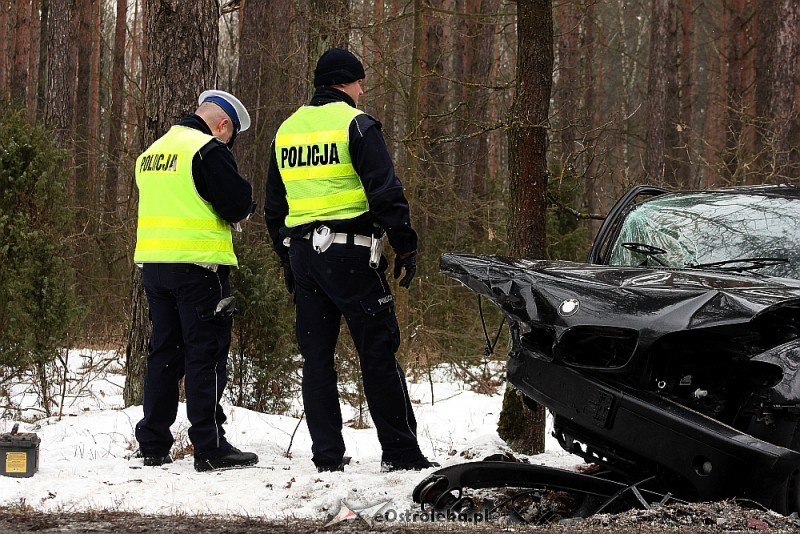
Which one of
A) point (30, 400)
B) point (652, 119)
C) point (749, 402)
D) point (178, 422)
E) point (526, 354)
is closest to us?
point (749, 402)

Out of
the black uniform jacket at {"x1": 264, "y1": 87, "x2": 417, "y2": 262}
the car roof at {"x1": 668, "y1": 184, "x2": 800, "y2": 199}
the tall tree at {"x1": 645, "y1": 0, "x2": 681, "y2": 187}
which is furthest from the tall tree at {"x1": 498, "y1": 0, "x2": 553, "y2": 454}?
the tall tree at {"x1": 645, "y1": 0, "x2": 681, "y2": 187}

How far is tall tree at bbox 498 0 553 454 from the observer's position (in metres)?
6.31

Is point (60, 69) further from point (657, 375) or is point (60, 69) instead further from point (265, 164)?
point (657, 375)

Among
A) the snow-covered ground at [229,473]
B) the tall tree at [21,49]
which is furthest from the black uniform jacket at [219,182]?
the tall tree at [21,49]

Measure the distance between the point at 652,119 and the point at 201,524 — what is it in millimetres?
16284

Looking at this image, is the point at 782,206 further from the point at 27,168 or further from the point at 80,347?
the point at 80,347

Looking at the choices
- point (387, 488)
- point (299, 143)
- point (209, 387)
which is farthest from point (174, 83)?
point (387, 488)

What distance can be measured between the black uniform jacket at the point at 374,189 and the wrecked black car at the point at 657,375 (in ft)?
1.43

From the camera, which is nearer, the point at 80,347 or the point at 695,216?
the point at 695,216

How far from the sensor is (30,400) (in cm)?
817

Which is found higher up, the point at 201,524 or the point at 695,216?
the point at 695,216

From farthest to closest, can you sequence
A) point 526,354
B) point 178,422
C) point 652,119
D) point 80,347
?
point 652,119 → point 80,347 → point 178,422 → point 526,354

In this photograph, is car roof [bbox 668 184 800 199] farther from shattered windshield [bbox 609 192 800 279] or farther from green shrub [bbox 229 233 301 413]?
green shrub [bbox 229 233 301 413]


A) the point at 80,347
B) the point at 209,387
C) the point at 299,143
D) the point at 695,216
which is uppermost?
the point at 299,143
